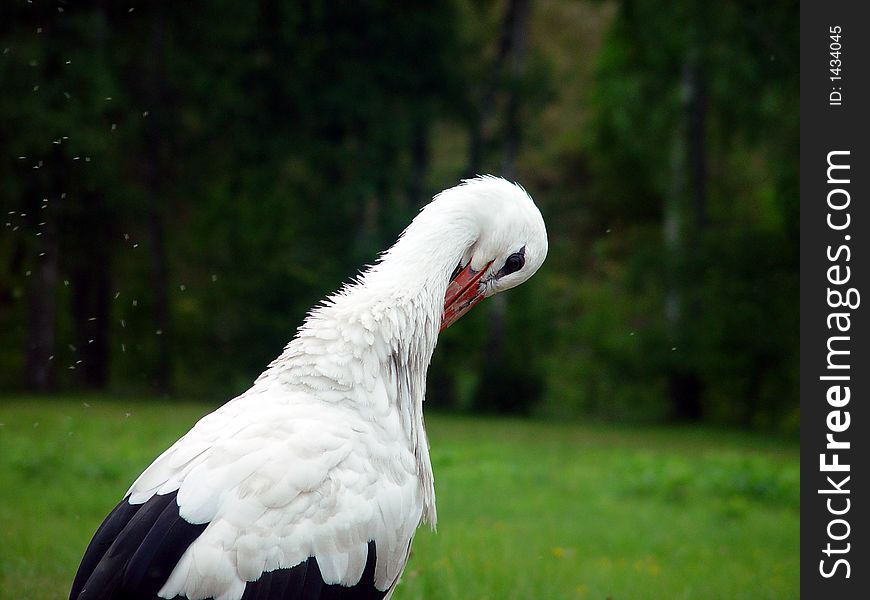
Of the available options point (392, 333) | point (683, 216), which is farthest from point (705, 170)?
point (392, 333)

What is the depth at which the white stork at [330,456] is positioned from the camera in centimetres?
311

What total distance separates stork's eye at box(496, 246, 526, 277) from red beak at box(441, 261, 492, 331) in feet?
0.19

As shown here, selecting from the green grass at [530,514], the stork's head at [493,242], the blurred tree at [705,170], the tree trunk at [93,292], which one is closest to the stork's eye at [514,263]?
the stork's head at [493,242]

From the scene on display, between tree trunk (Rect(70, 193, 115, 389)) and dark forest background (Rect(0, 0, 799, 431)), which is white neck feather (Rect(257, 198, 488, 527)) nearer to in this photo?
dark forest background (Rect(0, 0, 799, 431))

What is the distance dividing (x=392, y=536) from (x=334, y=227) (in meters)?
16.8

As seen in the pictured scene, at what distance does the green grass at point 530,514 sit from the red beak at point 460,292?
5.10 feet

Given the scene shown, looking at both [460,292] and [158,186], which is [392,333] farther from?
[158,186]

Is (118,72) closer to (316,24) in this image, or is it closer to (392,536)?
(316,24)

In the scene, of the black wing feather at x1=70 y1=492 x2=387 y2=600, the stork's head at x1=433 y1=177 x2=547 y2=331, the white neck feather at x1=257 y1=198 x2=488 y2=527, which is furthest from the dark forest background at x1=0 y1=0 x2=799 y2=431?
the black wing feather at x1=70 y1=492 x2=387 y2=600

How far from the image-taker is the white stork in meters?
3.11

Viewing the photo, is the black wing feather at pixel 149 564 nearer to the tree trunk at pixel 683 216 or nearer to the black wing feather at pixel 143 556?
the black wing feather at pixel 143 556

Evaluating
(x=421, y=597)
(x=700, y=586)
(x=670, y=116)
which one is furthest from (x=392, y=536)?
(x=670, y=116)

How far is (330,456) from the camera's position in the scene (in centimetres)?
331

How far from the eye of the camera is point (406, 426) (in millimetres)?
3744
